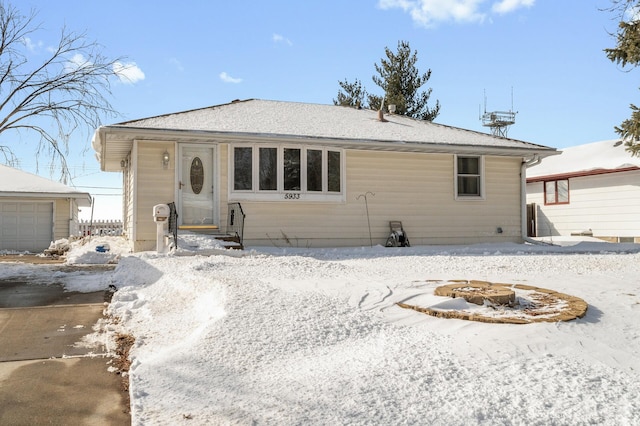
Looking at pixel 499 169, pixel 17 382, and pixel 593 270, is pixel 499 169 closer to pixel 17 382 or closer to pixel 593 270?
pixel 593 270

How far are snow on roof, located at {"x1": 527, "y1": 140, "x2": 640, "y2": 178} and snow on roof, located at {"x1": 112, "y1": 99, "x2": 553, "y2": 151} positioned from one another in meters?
6.48

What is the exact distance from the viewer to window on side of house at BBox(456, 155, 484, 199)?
45.3 feet

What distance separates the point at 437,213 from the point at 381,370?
1058cm

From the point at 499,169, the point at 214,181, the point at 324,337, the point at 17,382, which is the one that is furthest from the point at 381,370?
the point at 499,169

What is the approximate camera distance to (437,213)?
44.4ft

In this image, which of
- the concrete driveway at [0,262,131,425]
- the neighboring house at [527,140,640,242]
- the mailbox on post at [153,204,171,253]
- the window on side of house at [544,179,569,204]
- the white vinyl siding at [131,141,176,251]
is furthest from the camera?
the window on side of house at [544,179,569,204]

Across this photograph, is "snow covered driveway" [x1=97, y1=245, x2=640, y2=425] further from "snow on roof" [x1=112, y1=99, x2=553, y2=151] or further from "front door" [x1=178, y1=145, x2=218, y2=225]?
"snow on roof" [x1=112, y1=99, x2=553, y2=151]

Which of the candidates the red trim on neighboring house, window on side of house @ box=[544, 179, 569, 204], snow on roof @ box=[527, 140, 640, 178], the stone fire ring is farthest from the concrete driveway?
window on side of house @ box=[544, 179, 569, 204]

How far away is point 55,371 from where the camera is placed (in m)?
3.94

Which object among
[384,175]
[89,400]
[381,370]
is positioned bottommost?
[89,400]

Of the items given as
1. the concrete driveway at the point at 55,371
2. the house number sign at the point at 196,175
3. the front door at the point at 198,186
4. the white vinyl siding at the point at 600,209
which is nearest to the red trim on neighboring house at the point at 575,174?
the white vinyl siding at the point at 600,209

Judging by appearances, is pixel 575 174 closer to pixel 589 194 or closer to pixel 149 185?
pixel 589 194

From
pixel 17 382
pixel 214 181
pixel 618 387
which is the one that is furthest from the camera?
pixel 214 181

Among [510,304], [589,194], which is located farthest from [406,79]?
[510,304]
